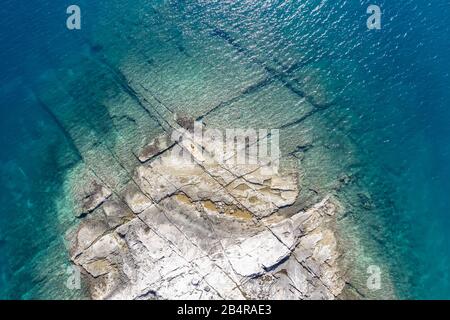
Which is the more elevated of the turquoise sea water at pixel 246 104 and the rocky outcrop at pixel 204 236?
the turquoise sea water at pixel 246 104

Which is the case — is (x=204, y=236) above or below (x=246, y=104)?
below

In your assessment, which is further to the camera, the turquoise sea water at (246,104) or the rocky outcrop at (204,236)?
the turquoise sea water at (246,104)

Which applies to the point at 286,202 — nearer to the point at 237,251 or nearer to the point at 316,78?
the point at 237,251
